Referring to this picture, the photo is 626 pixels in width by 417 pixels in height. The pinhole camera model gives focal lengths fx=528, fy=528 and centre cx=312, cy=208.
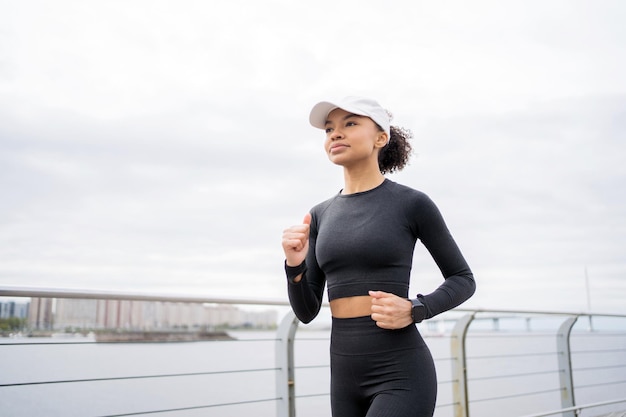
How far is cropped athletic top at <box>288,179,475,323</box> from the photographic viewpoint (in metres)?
1.41

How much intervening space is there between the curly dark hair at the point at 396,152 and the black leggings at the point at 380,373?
58 cm

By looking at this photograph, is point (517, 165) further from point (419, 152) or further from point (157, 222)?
point (157, 222)

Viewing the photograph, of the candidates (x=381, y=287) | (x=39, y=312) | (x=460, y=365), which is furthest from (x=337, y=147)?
(x=460, y=365)

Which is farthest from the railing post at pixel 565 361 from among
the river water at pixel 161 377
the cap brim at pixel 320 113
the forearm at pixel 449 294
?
the cap brim at pixel 320 113

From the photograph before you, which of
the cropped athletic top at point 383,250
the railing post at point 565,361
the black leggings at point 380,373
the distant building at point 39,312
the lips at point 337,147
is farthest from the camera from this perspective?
the railing post at point 565,361

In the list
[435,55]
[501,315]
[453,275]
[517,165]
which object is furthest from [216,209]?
[453,275]

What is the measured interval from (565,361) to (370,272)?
399 centimetres

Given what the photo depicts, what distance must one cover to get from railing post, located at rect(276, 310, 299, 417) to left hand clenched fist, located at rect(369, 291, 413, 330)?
1360mm

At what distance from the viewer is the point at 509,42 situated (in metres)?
6.91

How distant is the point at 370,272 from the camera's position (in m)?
1.41

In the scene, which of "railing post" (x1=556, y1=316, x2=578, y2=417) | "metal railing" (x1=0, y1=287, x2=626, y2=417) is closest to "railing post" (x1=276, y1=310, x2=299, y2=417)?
"metal railing" (x1=0, y1=287, x2=626, y2=417)

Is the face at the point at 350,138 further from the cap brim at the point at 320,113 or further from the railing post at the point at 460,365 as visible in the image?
the railing post at the point at 460,365

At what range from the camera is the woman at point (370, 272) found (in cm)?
133

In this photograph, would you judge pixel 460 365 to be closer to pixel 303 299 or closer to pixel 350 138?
pixel 303 299
